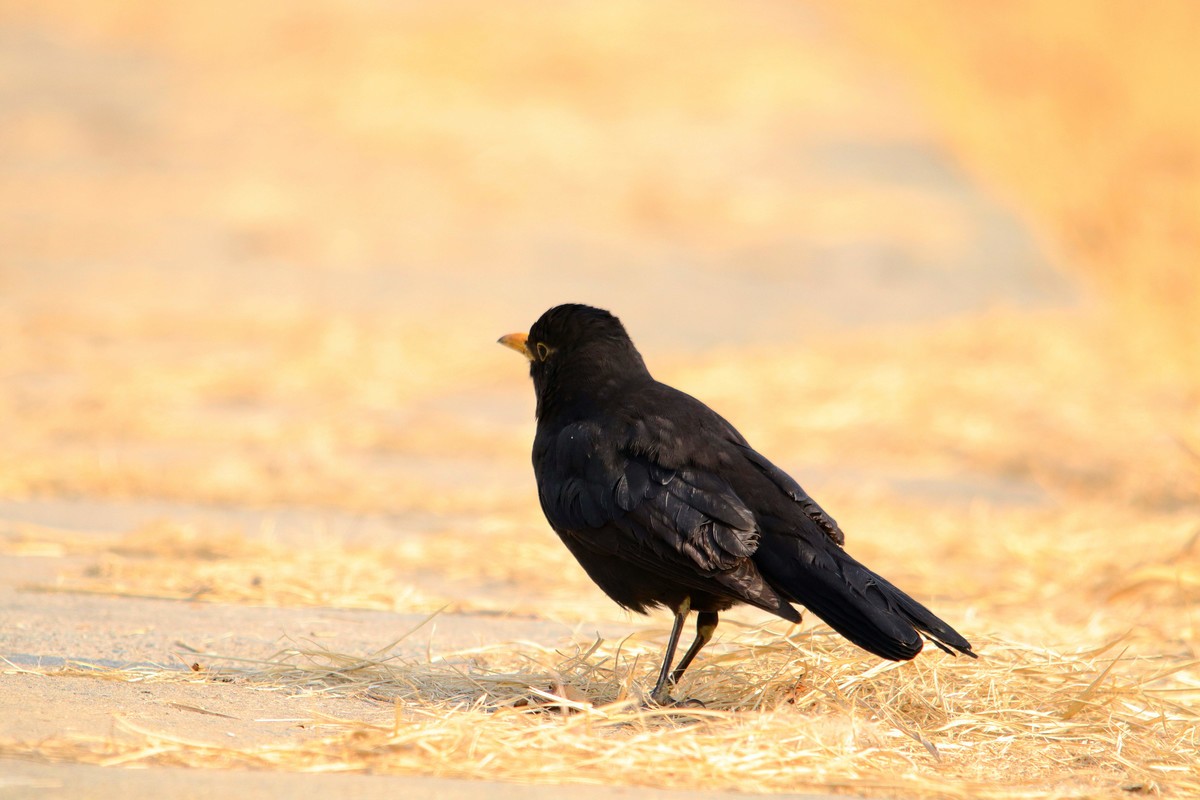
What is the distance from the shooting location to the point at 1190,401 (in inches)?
369

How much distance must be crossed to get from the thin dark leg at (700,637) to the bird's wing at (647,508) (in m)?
0.26

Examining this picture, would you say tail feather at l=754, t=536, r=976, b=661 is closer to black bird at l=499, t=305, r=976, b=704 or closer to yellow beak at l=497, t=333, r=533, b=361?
black bird at l=499, t=305, r=976, b=704

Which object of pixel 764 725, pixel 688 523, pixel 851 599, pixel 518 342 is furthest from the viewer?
pixel 518 342

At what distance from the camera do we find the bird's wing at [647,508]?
3.46 metres

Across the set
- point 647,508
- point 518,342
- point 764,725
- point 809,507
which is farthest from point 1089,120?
point 764,725

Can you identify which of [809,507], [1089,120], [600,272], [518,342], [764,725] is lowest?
[764,725]

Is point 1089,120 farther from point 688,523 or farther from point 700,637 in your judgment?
point 688,523

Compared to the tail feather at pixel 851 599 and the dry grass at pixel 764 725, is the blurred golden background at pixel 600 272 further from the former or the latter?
the tail feather at pixel 851 599

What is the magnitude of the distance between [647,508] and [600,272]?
31.8 feet

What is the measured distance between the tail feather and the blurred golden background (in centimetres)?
31

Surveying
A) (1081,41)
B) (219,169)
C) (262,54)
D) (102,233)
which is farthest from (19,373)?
(1081,41)

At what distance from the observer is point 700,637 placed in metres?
3.72

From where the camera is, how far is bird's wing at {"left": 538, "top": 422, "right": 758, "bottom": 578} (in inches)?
136

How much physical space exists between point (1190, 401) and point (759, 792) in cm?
722
